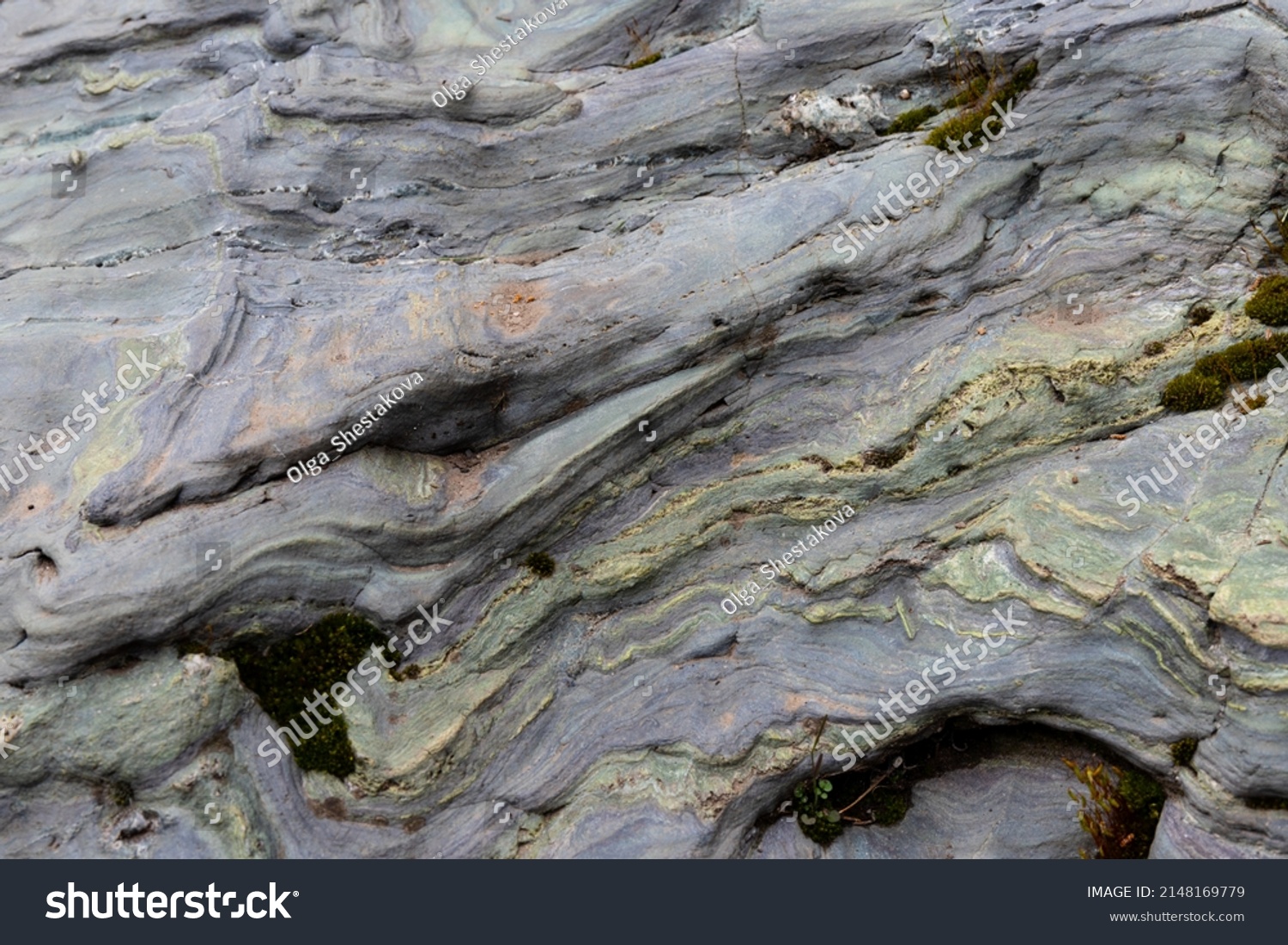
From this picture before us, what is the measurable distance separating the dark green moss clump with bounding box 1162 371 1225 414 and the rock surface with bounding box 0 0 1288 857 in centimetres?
24

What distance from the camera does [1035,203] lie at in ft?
37.7

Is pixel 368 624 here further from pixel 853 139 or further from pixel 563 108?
pixel 853 139

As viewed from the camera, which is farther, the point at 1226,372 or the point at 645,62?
the point at 645,62

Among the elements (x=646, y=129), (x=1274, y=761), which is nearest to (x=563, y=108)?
(x=646, y=129)

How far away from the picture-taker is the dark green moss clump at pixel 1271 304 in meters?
10.4

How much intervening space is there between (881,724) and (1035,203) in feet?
20.2

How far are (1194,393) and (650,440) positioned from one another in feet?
18.7

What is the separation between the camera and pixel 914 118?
1182 centimetres

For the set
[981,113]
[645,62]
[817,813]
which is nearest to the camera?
[817,813]

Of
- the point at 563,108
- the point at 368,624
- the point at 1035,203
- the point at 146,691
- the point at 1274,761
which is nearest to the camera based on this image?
the point at 1274,761

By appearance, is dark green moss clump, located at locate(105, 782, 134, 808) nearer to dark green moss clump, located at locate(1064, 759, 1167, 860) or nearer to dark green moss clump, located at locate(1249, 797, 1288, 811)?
dark green moss clump, located at locate(1064, 759, 1167, 860)

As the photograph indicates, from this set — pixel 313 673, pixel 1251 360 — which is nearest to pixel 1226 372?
pixel 1251 360

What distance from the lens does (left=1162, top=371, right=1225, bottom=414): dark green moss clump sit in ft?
33.8

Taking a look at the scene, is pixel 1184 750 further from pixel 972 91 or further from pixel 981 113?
pixel 972 91
